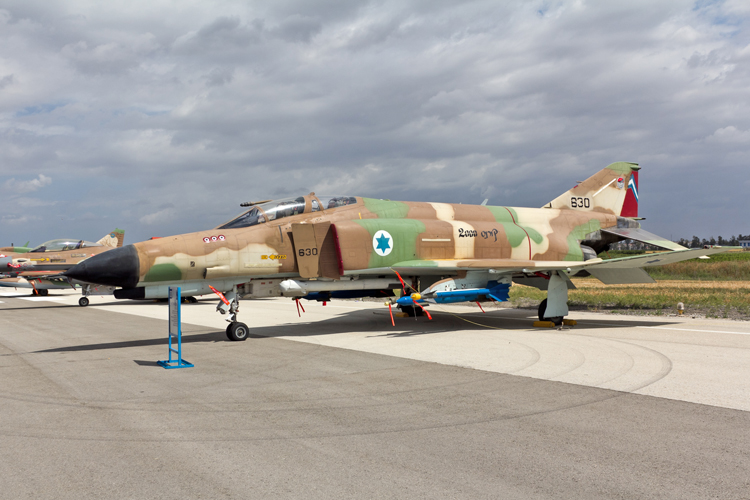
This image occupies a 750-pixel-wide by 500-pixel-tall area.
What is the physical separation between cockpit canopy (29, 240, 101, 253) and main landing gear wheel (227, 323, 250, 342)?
2443 cm

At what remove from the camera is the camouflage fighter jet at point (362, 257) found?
1056 cm

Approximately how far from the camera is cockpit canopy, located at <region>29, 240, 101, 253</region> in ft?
98.9

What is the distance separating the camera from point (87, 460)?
167 inches

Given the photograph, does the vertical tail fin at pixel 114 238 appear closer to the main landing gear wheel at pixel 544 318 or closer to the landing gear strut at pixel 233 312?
the landing gear strut at pixel 233 312

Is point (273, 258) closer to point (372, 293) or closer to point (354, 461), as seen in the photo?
point (372, 293)

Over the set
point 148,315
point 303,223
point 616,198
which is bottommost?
point 148,315

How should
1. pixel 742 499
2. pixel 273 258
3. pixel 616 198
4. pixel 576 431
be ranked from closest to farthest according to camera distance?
pixel 742 499 → pixel 576 431 → pixel 273 258 → pixel 616 198

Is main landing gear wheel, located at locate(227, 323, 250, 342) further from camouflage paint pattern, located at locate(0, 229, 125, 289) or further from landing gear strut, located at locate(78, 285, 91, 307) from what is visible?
camouflage paint pattern, located at locate(0, 229, 125, 289)

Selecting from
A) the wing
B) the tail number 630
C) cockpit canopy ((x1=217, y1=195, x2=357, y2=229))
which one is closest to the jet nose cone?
cockpit canopy ((x1=217, y1=195, x2=357, y2=229))

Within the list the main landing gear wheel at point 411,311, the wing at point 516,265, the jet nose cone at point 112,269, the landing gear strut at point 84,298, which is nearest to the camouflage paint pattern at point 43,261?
the landing gear strut at point 84,298

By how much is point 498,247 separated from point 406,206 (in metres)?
2.67

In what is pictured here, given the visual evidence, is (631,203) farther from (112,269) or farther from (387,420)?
(112,269)

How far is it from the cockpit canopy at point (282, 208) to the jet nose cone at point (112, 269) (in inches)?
81.7

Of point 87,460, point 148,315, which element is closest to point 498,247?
point 87,460
